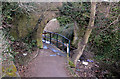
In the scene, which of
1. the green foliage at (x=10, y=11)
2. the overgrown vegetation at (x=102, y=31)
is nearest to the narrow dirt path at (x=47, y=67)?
the green foliage at (x=10, y=11)

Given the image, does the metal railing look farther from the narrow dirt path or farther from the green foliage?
the green foliage

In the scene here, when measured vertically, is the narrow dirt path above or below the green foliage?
below

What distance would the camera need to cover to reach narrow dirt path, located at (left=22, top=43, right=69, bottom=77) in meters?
4.58

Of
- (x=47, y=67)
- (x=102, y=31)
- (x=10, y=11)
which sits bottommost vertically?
(x=47, y=67)

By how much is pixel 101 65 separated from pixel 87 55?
114cm

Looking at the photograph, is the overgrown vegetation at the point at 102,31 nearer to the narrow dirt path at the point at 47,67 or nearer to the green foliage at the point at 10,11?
the green foliage at the point at 10,11

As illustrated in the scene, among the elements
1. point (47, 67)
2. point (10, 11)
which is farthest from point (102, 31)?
point (10, 11)

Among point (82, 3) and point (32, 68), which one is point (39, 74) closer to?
point (32, 68)

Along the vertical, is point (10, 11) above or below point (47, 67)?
above

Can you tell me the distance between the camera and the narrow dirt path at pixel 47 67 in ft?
15.0

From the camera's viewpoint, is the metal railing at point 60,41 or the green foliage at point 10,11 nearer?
the green foliage at point 10,11

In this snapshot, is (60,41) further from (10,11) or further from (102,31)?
(10,11)

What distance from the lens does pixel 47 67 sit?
5.12 m

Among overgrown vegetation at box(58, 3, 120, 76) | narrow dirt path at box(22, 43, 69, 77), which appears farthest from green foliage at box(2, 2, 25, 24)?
overgrown vegetation at box(58, 3, 120, 76)
